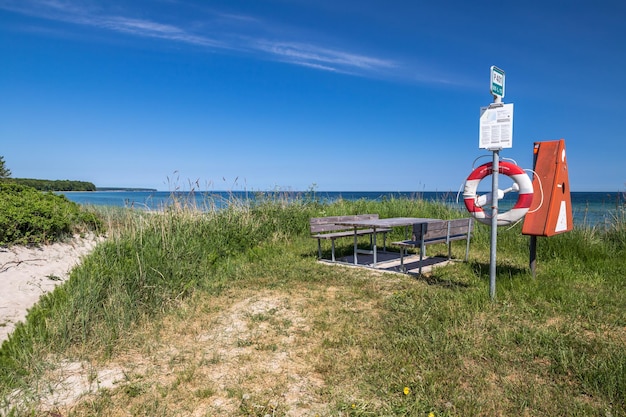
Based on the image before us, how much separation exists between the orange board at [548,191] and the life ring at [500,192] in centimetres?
29

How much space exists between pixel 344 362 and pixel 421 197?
8.06 metres

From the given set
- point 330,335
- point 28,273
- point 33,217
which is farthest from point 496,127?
point 33,217

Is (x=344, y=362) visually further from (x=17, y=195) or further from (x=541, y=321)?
(x=17, y=195)

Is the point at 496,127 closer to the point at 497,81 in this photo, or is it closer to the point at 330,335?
the point at 497,81

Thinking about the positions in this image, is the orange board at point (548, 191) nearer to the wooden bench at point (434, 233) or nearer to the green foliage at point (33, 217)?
the wooden bench at point (434, 233)

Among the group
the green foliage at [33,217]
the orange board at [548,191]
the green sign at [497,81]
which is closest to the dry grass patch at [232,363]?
the orange board at [548,191]

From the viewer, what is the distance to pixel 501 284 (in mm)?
4359

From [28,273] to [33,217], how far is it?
1237 millimetres

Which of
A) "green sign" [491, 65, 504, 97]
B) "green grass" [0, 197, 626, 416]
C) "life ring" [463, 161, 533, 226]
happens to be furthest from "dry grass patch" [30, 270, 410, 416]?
"green sign" [491, 65, 504, 97]

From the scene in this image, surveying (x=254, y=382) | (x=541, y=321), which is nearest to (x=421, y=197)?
(x=541, y=321)

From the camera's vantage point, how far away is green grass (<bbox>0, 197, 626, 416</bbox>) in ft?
8.02

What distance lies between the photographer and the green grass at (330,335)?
244 cm

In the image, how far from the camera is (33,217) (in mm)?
6297

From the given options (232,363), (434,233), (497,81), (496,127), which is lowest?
(232,363)
